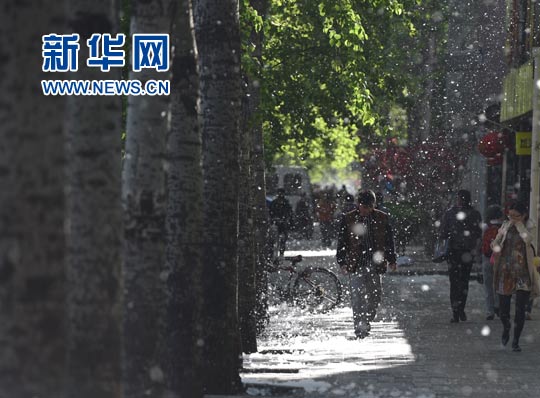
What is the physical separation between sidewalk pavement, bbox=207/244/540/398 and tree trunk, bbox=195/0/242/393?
1.62 ft

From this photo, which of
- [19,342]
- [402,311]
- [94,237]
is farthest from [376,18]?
[19,342]

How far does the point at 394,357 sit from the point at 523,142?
12.8 metres

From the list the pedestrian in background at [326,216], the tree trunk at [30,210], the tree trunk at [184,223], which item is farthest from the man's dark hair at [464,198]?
the pedestrian in background at [326,216]

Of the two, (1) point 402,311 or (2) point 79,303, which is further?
(1) point 402,311

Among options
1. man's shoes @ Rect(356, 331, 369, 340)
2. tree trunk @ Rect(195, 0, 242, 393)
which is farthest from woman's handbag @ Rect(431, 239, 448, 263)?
tree trunk @ Rect(195, 0, 242, 393)

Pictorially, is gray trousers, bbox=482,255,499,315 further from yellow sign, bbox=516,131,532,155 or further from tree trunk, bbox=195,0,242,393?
tree trunk, bbox=195,0,242,393

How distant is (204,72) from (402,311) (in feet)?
34.5

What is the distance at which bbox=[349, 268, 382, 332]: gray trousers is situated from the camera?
701 inches

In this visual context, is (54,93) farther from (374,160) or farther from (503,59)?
(374,160)

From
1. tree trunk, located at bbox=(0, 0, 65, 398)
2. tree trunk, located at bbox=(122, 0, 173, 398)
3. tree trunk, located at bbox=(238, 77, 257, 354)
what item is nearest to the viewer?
tree trunk, located at bbox=(0, 0, 65, 398)

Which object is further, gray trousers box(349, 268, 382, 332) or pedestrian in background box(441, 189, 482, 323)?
pedestrian in background box(441, 189, 482, 323)

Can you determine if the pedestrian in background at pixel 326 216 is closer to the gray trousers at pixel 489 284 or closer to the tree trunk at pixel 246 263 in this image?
the gray trousers at pixel 489 284

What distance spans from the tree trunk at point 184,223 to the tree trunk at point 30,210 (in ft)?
17.5

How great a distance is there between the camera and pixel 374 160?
4725cm
